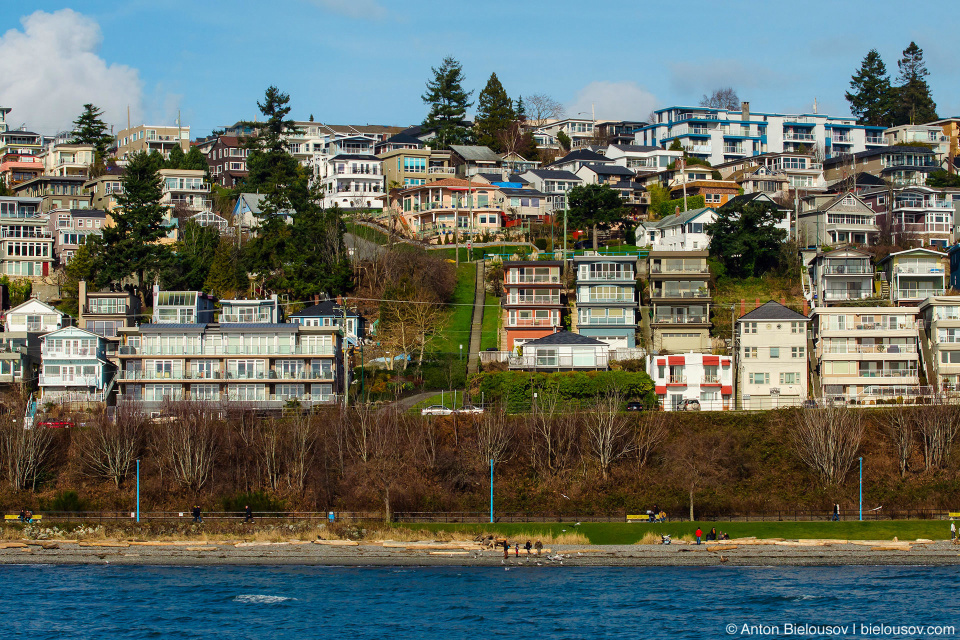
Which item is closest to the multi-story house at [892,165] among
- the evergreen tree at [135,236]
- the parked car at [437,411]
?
the parked car at [437,411]

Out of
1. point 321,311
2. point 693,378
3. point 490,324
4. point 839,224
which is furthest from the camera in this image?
point 839,224

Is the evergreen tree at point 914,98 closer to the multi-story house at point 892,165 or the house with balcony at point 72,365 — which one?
the multi-story house at point 892,165

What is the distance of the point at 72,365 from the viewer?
72500mm

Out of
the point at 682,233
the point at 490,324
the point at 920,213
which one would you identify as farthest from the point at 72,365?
the point at 920,213

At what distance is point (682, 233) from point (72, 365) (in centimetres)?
4789

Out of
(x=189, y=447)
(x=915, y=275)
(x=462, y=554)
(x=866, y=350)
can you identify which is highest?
(x=915, y=275)

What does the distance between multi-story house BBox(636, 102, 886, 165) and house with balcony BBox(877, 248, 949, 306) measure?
2146 inches

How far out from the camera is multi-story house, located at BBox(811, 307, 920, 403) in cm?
7000

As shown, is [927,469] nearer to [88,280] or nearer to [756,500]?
[756,500]

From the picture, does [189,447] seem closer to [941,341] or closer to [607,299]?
[607,299]

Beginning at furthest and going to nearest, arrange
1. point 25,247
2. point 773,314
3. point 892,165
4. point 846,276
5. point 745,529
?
point 892,165 < point 25,247 < point 846,276 < point 773,314 < point 745,529

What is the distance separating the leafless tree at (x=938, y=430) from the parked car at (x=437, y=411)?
84.2ft

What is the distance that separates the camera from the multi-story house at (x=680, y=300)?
2992 inches

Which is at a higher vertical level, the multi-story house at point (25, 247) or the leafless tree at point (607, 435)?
the multi-story house at point (25, 247)
